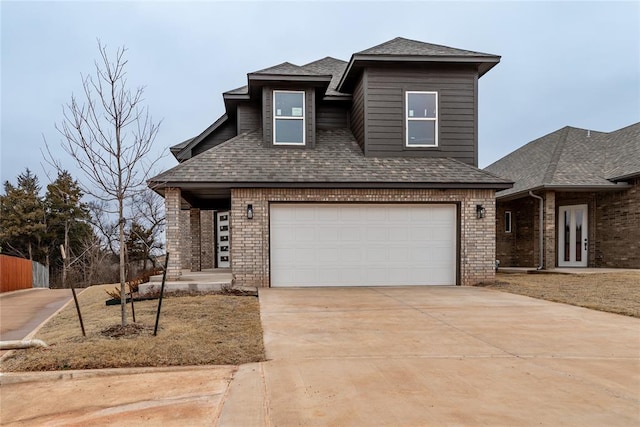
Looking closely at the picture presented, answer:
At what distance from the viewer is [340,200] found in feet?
34.9

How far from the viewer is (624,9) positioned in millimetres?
19719

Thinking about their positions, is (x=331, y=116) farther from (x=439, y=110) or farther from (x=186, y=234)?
(x=186, y=234)

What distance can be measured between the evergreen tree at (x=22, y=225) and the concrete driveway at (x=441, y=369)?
32.8 m

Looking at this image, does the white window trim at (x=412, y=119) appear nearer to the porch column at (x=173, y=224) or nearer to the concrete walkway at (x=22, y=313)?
the porch column at (x=173, y=224)

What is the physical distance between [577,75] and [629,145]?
2819 cm

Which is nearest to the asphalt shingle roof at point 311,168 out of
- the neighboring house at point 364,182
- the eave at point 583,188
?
the neighboring house at point 364,182

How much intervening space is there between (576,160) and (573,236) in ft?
9.60

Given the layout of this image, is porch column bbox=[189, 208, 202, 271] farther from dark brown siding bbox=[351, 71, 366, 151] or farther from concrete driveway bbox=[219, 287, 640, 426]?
concrete driveway bbox=[219, 287, 640, 426]

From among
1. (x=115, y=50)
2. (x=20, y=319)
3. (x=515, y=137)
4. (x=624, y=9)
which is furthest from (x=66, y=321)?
(x=515, y=137)

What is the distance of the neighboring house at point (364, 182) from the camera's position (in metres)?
10.4

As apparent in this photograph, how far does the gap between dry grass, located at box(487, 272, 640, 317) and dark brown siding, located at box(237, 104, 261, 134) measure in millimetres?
8506

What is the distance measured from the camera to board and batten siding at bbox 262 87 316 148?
11.8 m

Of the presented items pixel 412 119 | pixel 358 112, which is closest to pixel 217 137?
pixel 358 112

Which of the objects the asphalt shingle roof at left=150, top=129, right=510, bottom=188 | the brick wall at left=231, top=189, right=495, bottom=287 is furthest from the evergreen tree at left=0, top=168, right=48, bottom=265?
the brick wall at left=231, top=189, right=495, bottom=287
